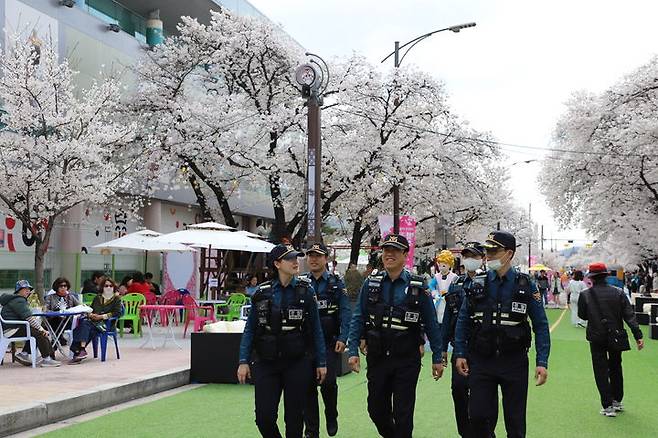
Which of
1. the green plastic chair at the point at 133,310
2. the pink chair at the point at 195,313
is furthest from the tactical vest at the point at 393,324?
the green plastic chair at the point at 133,310

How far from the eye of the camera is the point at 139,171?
1047 inches

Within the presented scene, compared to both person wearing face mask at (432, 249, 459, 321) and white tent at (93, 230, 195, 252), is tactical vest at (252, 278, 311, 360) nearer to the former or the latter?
person wearing face mask at (432, 249, 459, 321)

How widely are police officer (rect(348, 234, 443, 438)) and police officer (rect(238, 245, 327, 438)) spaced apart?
0.39 metres

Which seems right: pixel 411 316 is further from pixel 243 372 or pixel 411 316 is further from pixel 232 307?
pixel 232 307

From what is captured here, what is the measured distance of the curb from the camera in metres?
7.68

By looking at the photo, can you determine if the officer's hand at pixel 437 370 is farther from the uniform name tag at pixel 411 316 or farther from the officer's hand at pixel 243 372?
the officer's hand at pixel 243 372

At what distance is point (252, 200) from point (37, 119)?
19074mm

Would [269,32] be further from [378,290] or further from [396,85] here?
[378,290]

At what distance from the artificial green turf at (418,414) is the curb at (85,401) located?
1.04ft

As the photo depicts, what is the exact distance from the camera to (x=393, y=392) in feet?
19.9

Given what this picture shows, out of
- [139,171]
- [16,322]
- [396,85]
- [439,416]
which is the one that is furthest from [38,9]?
[439,416]


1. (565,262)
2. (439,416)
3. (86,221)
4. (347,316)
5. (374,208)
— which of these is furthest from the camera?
(565,262)

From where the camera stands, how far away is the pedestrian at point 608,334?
884 centimetres

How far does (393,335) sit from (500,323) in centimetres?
82
